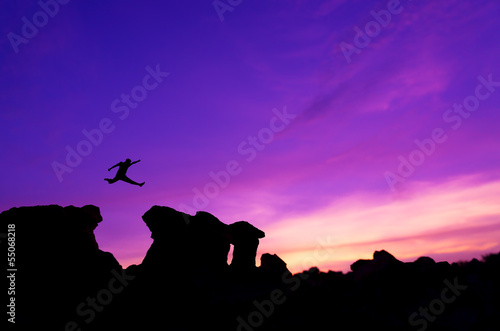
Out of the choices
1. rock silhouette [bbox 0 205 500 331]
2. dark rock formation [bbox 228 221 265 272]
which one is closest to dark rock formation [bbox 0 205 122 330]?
rock silhouette [bbox 0 205 500 331]

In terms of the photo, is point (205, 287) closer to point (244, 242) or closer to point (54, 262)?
point (244, 242)

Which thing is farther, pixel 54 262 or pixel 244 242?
pixel 244 242

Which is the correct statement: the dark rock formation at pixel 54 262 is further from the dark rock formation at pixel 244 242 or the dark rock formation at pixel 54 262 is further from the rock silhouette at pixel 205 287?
the dark rock formation at pixel 244 242

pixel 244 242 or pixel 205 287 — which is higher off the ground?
pixel 244 242

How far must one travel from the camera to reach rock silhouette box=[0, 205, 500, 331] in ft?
66.5

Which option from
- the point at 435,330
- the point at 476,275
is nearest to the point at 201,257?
the point at 435,330

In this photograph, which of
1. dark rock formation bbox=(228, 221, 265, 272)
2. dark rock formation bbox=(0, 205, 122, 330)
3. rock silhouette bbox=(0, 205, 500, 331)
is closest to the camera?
rock silhouette bbox=(0, 205, 500, 331)

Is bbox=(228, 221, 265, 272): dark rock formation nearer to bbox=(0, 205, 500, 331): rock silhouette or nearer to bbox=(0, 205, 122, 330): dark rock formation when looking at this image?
bbox=(0, 205, 500, 331): rock silhouette

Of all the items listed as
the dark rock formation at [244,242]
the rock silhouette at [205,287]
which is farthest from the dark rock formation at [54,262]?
the dark rock formation at [244,242]

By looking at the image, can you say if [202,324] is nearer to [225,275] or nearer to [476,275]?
[225,275]

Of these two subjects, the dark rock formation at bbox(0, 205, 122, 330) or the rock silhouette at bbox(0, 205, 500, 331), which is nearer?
the rock silhouette at bbox(0, 205, 500, 331)

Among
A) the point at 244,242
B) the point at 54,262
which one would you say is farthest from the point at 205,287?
the point at 54,262

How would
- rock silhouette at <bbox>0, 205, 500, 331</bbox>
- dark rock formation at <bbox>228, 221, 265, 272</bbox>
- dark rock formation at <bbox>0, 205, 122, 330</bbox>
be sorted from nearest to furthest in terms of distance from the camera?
rock silhouette at <bbox>0, 205, 500, 331</bbox>, dark rock formation at <bbox>0, 205, 122, 330</bbox>, dark rock formation at <bbox>228, 221, 265, 272</bbox>

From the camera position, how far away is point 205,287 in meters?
21.7
